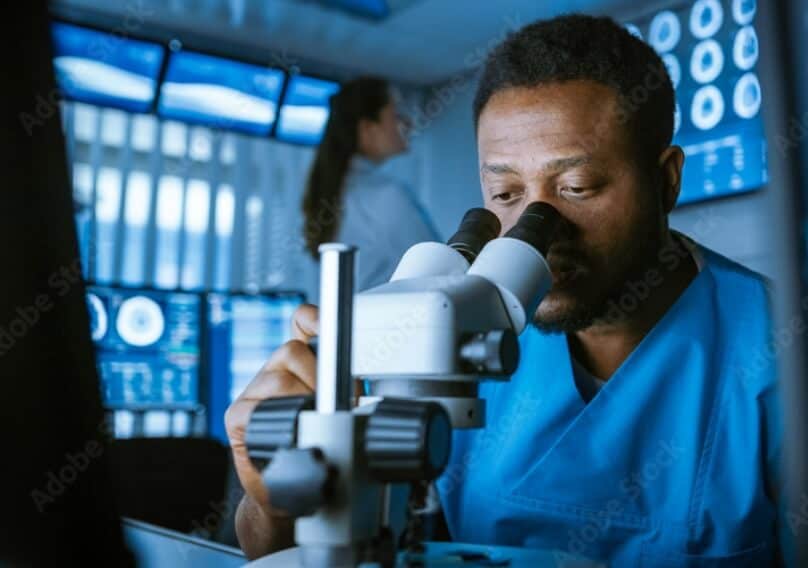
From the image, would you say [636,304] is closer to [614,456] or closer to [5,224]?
[614,456]

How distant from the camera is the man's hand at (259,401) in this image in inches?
30.1

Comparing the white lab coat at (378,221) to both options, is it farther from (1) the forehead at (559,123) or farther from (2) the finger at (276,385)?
(2) the finger at (276,385)

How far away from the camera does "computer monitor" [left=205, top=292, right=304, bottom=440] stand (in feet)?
11.0

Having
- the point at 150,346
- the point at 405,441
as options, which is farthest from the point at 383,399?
the point at 150,346

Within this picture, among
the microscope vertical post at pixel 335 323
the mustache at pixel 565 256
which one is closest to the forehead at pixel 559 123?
the mustache at pixel 565 256

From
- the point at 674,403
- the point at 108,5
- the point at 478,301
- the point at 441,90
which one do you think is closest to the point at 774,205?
the point at 478,301

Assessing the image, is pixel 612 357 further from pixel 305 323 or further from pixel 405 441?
pixel 405 441

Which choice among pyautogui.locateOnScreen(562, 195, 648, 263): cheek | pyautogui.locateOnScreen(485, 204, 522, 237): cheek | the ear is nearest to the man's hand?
pyautogui.locateOnScreen(485, 204, 522, 237): cheek

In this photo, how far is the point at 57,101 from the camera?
435 millimetres

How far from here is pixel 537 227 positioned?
0.78m

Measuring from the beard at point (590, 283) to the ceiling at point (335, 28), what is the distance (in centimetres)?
247

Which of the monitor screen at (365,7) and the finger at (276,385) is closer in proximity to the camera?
the finger at (276,385)

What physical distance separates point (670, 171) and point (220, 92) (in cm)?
320

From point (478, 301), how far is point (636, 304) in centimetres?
60
